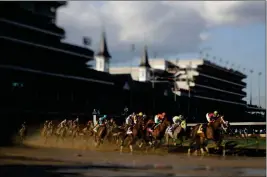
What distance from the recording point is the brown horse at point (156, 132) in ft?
95.7

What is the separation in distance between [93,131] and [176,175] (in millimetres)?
18164

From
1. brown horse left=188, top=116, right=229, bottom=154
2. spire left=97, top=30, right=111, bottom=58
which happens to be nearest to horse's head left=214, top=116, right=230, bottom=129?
brown horse left=188, top=116, right=229, bottom=154

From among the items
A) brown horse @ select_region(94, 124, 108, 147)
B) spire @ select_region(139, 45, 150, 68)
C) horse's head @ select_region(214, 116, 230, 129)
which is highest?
spire @ select_region(139, 45, 150, 68)

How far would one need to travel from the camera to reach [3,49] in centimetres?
5900

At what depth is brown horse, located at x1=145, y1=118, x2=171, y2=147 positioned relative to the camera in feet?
95.7

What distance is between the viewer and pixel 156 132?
29.2m

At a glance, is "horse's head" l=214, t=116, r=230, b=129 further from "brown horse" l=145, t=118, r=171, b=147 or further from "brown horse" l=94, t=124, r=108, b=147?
"brown horse" l=94, t=124, r=108, b=147

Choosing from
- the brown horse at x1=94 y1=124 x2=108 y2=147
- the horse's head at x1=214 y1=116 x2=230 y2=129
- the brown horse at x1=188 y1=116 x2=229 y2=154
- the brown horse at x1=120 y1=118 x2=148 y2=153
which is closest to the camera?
the horse's head at x1=214 y1=116 x2=230 y2=129

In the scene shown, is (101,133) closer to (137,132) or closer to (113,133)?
(113,133)

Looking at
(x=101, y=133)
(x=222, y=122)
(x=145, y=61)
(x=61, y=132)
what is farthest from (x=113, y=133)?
(x=145, y=61)

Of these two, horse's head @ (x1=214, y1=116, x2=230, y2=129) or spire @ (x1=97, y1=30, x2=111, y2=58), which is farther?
spire @ (x1=97, y1=30, x2=111, y2=58)

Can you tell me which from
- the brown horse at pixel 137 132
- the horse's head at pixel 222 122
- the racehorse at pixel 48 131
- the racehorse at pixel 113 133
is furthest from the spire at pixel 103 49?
the horse's head at pixel 222 122

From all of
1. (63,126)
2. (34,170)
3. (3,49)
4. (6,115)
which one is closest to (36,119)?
(6,115)

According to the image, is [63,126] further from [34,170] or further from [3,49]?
[3,49]
